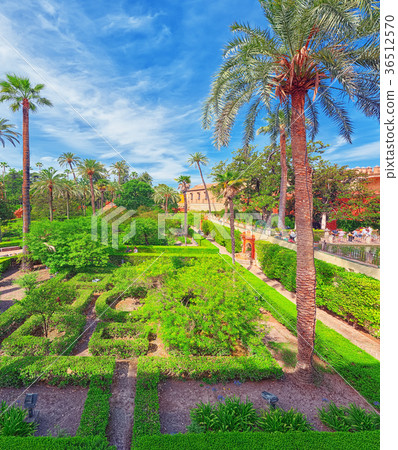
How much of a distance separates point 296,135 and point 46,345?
11.3m

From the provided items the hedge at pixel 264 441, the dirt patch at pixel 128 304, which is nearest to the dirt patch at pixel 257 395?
the hedge at pixel 264 441

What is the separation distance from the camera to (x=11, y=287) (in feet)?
48.0

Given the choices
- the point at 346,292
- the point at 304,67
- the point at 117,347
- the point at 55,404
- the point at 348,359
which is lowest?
the point at 55,404

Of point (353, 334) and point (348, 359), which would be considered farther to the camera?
point (353, 334)

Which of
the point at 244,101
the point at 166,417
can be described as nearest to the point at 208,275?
the point at 166,417

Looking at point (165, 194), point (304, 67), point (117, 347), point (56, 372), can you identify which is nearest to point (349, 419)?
point (117, 347)

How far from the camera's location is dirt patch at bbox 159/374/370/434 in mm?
5645

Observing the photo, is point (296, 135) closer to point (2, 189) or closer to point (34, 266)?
point (34, 266)

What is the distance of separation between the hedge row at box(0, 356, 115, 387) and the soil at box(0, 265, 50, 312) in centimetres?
479

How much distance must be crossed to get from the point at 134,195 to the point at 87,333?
148 ft

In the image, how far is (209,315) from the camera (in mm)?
7617

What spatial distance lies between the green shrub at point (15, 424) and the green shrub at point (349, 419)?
6.86 meters

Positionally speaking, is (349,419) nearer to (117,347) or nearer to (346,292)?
(346,292)

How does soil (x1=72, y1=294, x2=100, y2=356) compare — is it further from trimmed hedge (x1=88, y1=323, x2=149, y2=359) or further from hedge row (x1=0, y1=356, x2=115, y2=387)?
hedge row (x1=0, y1=356, x2=115, y2=387)
